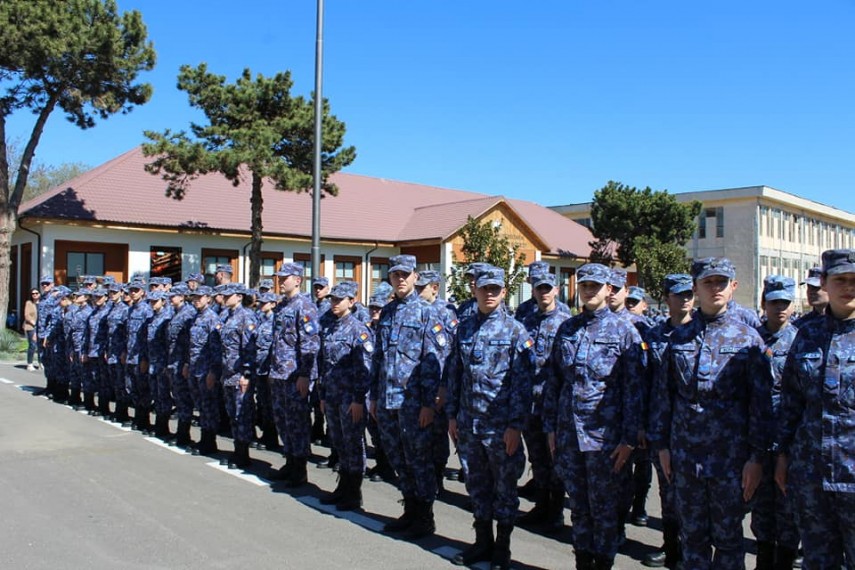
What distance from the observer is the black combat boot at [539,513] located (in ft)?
19.9

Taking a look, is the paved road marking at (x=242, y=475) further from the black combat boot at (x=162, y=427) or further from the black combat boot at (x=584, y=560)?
the black combat boot at (x=584, y=560)

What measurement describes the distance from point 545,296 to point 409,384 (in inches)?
64.1

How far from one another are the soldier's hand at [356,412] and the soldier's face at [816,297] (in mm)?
4105

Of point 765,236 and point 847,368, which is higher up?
point 765,236

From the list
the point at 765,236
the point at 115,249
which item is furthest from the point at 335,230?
the point at 765,236

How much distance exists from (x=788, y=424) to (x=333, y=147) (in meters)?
19.1

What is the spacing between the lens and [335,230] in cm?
3025

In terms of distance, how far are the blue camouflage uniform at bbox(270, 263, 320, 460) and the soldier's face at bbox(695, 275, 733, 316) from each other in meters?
4.10

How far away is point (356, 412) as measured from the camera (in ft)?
20.7

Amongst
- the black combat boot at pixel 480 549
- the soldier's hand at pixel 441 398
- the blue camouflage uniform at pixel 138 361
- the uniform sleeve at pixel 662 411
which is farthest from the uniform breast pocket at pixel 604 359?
the blue camouflage uniform at pixel 138 361

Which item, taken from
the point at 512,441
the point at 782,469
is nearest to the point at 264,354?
the point at 512,441

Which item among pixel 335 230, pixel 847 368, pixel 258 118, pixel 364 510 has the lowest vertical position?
pixel 364 510

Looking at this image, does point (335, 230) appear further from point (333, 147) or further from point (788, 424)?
point (788, 424)

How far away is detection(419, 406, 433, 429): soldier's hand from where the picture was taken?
5.64 m
